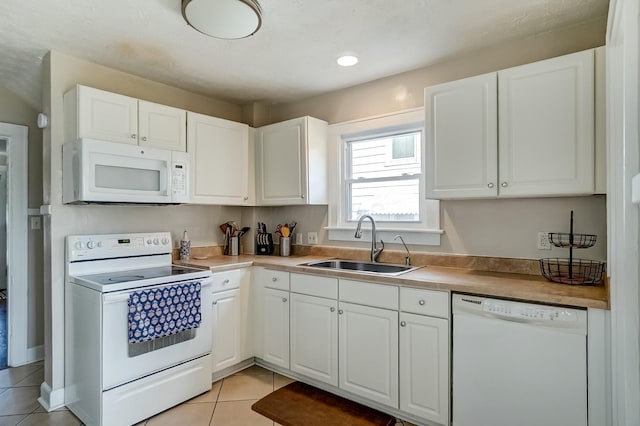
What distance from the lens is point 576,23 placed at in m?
2.17

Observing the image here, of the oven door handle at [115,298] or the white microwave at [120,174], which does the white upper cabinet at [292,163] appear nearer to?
the white microwave at [120,174]

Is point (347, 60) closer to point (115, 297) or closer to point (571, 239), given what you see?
point (571, 239)

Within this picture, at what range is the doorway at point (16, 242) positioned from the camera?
10.2ft

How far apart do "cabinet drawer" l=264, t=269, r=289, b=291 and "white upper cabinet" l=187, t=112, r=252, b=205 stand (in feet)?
2.64

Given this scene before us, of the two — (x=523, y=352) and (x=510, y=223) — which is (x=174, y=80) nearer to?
(x=510, y=223)

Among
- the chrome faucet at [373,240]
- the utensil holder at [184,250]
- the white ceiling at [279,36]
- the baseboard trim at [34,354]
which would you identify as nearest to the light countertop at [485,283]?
the utensil holder at [184,250]

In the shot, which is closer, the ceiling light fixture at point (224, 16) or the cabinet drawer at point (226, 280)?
the ceiling light fixture at point (224, 16)

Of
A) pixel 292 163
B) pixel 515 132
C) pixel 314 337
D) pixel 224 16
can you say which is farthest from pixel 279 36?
pixel 314 337

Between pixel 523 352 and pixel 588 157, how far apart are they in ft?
3.44

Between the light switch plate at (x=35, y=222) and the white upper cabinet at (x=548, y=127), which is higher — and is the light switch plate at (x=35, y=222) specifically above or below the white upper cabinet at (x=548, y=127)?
below

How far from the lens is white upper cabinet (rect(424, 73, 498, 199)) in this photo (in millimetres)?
2178

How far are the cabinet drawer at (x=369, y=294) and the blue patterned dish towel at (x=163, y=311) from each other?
101cm

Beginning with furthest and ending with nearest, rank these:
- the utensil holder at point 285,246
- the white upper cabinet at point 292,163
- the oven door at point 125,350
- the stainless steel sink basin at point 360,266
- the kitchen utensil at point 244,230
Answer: the kitchen utensil at point 244,230, the utensil holder at point 285,246, the white upper cabinet at point 292,163, the stainless steel sink basin at point 360,266, the oven door at point 125,350

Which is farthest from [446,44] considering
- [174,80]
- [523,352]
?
[174,80]
